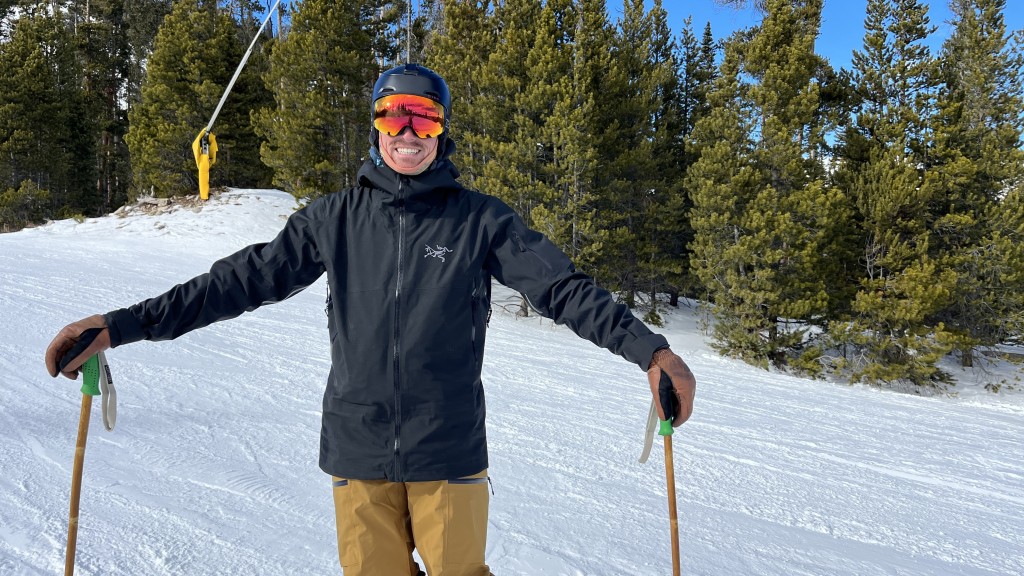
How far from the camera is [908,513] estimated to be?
395cm

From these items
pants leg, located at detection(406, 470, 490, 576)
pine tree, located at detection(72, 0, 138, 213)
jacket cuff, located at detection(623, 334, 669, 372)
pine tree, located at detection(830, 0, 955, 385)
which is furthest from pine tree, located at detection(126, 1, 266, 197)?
jacket cuff, located at detection(623, 334, 669, 372)

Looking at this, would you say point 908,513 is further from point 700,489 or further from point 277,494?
point 277,494

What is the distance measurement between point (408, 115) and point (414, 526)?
3.98 ft

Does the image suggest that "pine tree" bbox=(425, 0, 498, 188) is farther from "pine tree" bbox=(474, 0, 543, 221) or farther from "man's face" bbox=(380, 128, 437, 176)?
"man's face" bbox=(380, 128, 437, 176)

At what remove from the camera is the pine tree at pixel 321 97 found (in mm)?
18625

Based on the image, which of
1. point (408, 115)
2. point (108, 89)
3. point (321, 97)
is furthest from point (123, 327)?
point (108, 89)

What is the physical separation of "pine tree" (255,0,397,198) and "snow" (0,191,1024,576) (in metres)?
11.6

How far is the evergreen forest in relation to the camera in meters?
12.9

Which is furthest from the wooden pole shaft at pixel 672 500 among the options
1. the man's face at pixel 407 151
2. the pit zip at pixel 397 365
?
the man's face at pixel 407 151

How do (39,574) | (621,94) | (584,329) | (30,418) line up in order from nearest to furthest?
(584,329)
(39,574)
(30,418)
(621,94)

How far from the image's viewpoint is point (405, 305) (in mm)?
1604

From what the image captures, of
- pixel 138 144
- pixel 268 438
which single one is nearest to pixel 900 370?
pixel 268 438

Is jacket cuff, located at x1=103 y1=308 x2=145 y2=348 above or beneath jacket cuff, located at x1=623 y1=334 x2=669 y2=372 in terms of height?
beneath

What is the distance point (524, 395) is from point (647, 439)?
4.50m
